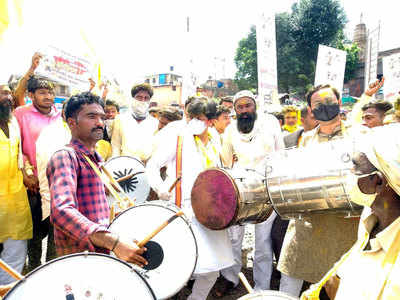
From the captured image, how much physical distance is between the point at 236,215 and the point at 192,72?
502 cm

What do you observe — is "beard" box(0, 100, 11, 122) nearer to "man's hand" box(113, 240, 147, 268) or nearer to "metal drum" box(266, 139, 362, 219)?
"man's hand" box(113, 240, 147, 268)

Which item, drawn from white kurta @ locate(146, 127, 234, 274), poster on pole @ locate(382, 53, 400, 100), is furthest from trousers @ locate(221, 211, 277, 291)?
poster on pole @ locate(382, 53, 400, 100)

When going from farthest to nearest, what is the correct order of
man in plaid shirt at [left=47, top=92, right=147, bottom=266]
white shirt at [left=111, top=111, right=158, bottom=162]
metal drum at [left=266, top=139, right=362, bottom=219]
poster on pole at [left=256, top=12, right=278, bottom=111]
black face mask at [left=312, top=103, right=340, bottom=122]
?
poster on pole at [left=256, top=12, right=278, bottom=111], white shirt at [left=111, top=111, right=158, bottom=162], black face mask at [left=312, top=103, right=340, bottom=122], metal drum at [left=266, top=139, right=362, bottom=219], man in plaid shirt at [left=47, top=92, right=147, bottom=266]

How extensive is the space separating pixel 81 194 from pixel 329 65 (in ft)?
22.4

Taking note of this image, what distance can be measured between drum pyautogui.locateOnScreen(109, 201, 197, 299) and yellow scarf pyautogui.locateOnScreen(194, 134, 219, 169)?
0.88 meters

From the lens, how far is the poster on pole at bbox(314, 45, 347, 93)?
750 cm

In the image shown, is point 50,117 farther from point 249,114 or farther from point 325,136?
point 325,136

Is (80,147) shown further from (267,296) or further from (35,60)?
(35,60)

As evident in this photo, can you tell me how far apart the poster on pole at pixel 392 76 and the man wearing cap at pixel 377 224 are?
21.3 ft

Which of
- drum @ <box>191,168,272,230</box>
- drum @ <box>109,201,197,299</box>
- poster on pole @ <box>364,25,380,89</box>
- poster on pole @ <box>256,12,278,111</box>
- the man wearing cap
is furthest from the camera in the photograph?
poster on pole @ <box>364,25,380,89</box>

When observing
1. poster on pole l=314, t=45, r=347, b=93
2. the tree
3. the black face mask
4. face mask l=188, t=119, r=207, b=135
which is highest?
the tree

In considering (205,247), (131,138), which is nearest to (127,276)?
(205,247)

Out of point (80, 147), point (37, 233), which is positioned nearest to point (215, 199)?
point (80, 147)

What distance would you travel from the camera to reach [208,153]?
3586 millimetres
